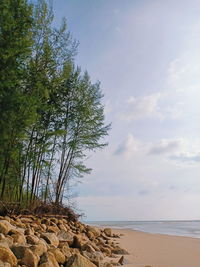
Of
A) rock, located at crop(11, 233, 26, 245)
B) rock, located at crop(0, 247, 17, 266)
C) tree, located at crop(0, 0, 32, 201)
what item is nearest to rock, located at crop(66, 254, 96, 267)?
rock, located at crop(0, 247, 17, 266)

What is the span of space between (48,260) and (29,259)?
0.71 ft

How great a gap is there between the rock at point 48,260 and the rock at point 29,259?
0.26 feet

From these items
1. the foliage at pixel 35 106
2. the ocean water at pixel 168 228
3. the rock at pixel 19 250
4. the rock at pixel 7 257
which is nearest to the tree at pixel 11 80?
the foliage at pixel 35 106

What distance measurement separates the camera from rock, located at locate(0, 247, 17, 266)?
3277 mm

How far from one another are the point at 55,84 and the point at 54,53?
35.6 inches

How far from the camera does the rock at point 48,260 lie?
3427 millimetres

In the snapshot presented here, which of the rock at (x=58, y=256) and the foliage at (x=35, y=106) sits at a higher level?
the foliage at (x=35, y=106)

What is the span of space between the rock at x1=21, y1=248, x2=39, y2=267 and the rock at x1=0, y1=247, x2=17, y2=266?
0.14 meters

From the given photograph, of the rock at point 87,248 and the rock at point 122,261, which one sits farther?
the rock at point 87,248

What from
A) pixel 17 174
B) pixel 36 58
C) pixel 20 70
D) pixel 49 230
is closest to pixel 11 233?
pixel 49 230

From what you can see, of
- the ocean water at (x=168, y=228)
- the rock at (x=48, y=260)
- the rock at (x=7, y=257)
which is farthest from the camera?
the ocean water at (x=168, y=228)

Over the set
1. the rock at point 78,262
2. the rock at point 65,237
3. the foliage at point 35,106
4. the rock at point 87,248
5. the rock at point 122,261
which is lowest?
the rock at point 122,261

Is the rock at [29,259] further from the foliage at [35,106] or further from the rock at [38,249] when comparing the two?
the foliage at [35,106]

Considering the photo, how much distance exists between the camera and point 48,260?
3543 millimetres
